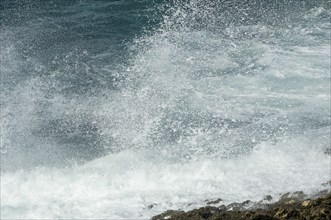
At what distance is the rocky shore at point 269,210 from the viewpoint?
10.8 metres

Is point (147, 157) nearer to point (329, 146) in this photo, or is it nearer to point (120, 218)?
point (120, 218)

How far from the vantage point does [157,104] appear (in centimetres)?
2183

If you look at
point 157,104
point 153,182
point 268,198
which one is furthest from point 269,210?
point 157,104

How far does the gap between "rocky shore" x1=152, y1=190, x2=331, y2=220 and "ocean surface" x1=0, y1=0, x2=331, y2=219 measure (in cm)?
81

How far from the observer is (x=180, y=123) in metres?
20.4

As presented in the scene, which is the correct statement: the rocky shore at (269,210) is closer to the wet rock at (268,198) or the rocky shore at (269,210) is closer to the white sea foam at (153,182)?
the wet rock at (268,198)

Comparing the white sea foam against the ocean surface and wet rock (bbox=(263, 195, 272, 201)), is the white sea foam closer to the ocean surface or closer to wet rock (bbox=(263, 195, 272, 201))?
the ocean surface

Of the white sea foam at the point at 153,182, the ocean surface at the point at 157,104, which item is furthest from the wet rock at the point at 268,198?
the ocean surface at the point at 157,104

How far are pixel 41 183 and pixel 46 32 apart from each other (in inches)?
515

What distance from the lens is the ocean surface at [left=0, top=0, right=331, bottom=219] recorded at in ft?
53.9

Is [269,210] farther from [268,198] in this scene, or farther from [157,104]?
[157,104]

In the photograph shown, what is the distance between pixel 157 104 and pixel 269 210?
10.4 m

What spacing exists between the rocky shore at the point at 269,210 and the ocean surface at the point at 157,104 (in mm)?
806

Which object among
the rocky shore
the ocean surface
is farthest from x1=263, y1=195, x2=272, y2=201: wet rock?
the ocean surface
